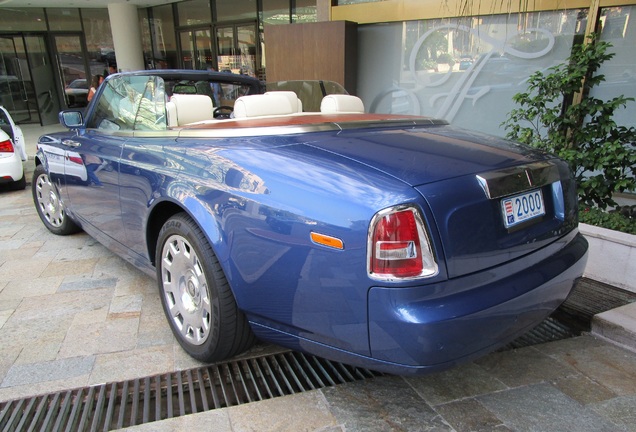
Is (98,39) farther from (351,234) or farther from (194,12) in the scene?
(351,234)

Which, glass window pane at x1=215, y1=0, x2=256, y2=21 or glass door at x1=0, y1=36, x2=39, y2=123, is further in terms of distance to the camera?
glass door at x1=0, y1=36, x2=39, y2=123

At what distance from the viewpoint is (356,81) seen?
7.89 meters

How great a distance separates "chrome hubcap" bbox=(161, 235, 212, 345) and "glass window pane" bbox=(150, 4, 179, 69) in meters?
12.7

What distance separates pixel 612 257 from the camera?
333cm

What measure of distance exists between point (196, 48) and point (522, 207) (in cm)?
1320

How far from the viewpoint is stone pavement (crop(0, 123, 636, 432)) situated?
195cm

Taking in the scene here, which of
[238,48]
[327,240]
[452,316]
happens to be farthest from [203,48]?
[452,316]

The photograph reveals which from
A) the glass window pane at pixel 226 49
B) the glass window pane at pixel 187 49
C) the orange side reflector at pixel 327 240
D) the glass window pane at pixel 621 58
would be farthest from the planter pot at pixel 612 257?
the glass window pane at pixel 187 49

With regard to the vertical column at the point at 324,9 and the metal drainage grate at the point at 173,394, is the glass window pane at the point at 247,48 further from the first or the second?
the metal drainage grate at the point at 173,394

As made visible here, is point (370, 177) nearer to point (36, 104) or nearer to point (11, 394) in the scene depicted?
point (11, 394)

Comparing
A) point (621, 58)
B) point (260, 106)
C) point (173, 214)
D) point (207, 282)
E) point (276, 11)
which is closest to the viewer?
point (207, 282)

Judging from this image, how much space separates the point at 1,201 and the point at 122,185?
460cm

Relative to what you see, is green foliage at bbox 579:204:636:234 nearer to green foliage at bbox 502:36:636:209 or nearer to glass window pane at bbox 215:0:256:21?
green foliage at bbox 502:36:636:209

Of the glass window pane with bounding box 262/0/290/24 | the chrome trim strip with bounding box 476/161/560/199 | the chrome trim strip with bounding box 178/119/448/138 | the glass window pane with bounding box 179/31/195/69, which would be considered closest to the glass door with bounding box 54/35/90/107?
the glass window pane with bounding box 179/31/195/69
